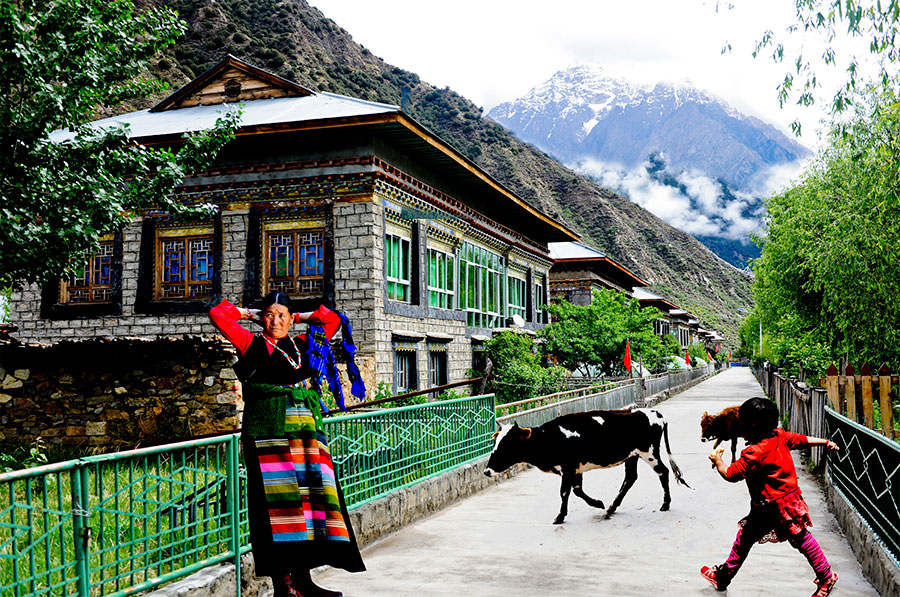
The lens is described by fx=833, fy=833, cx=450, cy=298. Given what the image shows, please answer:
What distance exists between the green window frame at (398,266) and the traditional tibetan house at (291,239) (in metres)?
0.05

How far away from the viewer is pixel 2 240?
34.8 ft

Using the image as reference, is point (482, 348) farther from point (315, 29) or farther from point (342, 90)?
point (315, 29)

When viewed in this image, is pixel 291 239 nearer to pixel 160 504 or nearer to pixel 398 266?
pixel 398 266

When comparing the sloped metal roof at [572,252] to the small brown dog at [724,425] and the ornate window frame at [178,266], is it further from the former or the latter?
the small brown dog at [724,425]

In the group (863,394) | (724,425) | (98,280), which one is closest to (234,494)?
(724,425)

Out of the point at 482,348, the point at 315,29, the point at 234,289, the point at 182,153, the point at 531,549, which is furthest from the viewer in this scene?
the point at 315,29

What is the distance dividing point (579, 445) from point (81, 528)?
18.5 ft

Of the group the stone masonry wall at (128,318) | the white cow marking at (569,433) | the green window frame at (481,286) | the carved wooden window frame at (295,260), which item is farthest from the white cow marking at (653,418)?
the green window frame at (481,286)

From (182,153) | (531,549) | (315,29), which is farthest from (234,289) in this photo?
(315,29)

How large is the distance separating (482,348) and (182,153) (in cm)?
1529

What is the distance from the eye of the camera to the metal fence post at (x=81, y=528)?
4.59m

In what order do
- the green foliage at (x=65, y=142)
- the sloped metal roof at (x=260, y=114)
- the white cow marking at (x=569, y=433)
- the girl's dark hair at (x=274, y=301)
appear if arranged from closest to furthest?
the girl's dark hair at (x=274, y=301)
the white cow marking at (x=569, y=433)
the green foliage at (x=65, y=142)
the sloped metal roof at (x=260, y=114)

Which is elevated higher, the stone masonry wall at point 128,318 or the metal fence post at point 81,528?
the stone masonry wall at point 128,318

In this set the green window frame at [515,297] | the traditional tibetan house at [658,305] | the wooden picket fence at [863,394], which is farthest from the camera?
the traditional tibetan house at [658,305]
